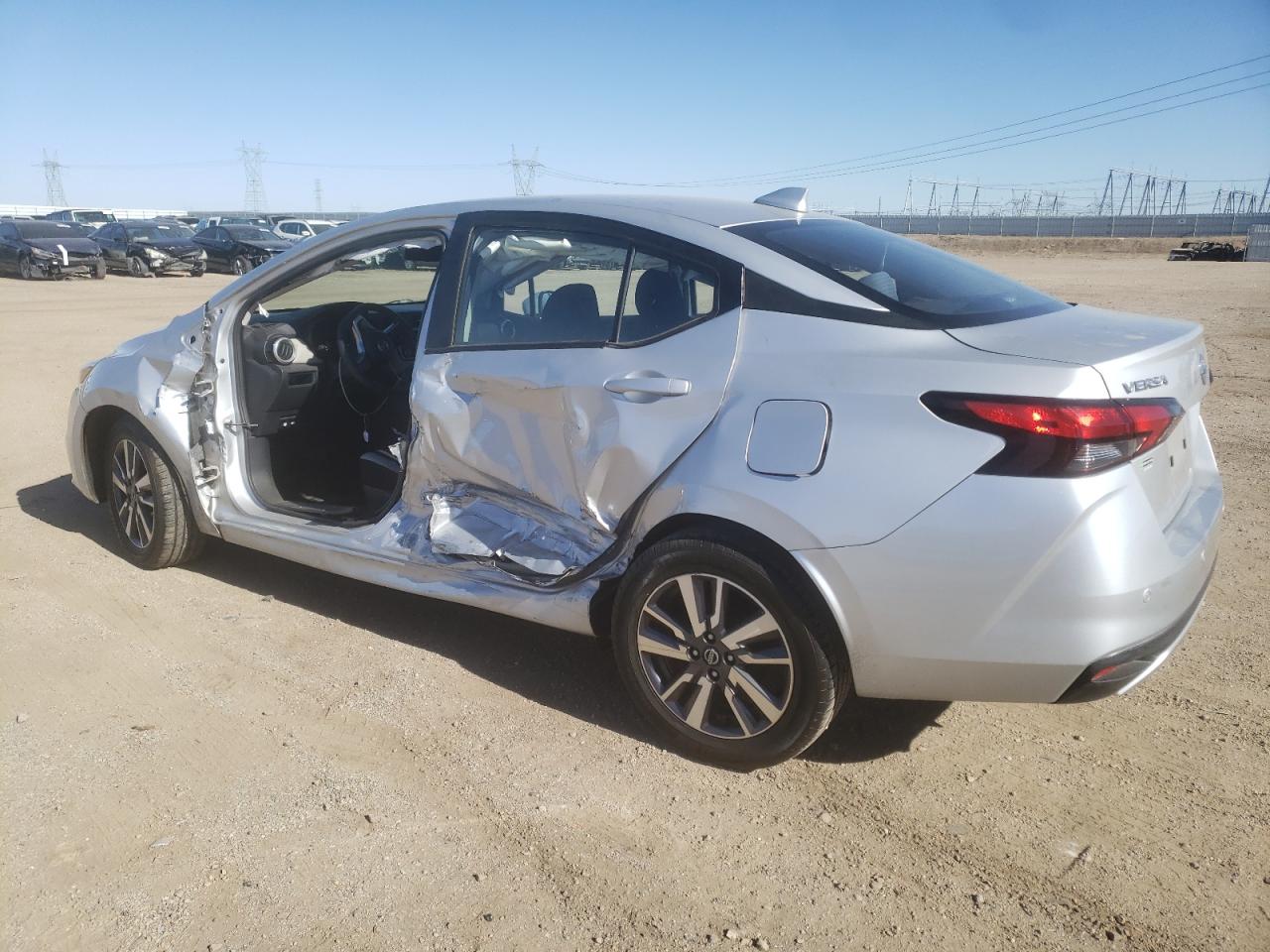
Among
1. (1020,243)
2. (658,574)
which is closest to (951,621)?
(658,574)

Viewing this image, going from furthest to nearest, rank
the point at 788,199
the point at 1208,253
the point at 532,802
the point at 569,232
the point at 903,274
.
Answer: the point at 1208,253 → the point at 788,199 → the point at 569,232 → the point at 903,274 → the point at 532,802

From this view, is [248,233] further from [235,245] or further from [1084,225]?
[1084,225]

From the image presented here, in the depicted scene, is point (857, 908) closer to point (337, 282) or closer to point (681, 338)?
point (681, 338)

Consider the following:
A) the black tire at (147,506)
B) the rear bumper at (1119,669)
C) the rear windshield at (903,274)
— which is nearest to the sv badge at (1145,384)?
the rear windshield at (903,274)

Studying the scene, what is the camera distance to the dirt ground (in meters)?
2.52

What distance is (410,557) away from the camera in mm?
3857

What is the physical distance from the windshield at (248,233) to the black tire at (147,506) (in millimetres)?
26982

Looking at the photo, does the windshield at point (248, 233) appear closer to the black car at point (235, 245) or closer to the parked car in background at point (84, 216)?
the black car at point (235, 245)

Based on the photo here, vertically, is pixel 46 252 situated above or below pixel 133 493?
below

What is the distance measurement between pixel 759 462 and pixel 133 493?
11.1 ft

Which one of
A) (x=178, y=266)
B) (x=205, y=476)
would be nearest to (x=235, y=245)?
(x=178, y=266)

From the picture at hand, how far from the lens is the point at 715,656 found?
10.2 feet

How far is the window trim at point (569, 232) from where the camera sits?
3.18 m

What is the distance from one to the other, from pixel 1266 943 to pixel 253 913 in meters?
2.49
